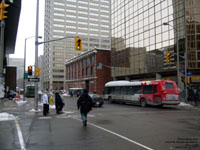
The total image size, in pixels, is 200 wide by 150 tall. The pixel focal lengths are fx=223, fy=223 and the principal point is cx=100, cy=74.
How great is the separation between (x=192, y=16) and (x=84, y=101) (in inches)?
1262

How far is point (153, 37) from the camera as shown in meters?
44.1

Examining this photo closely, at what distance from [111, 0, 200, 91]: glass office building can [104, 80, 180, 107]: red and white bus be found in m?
7.40

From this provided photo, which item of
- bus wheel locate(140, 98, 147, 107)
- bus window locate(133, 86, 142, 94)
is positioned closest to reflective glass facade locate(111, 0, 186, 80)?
bus window locate(133, 86, 142, 94)

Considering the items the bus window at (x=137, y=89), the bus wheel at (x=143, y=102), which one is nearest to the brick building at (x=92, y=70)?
the bus window at (x=137, y=89)

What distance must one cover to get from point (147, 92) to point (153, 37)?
23281mm

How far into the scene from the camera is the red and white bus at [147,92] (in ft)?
71.4

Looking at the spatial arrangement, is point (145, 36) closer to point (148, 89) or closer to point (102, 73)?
point (102, 73)

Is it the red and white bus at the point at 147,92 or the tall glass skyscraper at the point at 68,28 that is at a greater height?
the tall glass skyscraper at the point at 68,28

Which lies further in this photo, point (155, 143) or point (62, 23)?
point (62, 23)

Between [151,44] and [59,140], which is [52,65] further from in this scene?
[59,140]

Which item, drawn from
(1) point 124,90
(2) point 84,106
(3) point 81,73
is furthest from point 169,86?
(3) point 81,73

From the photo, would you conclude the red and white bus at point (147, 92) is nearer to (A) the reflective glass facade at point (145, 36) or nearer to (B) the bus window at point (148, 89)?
(B) the bus window at point (148, 89)

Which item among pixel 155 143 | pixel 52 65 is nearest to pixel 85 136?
pixel 155 143

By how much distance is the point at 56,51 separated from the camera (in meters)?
122
